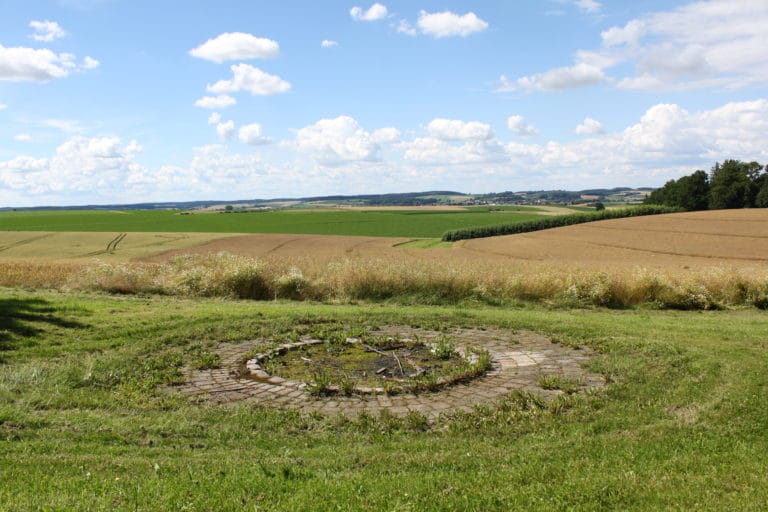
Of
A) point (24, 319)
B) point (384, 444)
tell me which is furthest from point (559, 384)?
point (24, 319)

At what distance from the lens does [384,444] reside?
559cm

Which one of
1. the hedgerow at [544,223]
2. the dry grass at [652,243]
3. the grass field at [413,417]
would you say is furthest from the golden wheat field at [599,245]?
the grass field at [413,417]

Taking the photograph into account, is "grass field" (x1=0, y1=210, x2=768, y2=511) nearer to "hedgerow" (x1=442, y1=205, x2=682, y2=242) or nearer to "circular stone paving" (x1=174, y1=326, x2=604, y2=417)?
"circular stone paving" (x1=174, y1=326, x2=604, y2=417)

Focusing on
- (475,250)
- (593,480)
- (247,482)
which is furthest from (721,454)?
(475,250)

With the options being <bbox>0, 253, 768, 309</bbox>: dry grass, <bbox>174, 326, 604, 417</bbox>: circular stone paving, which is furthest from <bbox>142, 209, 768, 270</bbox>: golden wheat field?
<bbox>174, 326, 604, 417</bbox>: circular stone paving

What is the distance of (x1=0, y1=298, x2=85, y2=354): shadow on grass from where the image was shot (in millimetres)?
10188

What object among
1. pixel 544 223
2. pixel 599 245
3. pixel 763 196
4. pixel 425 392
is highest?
pixel 763 196

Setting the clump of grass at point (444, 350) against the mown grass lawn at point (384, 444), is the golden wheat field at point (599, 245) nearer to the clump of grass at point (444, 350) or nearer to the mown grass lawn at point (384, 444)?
the clump of grass at point (444, 350)

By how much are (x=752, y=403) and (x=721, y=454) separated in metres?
1.70

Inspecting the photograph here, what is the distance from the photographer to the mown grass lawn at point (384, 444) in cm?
430

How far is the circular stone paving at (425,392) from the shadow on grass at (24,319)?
11.9ft

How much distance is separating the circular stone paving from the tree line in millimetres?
64175

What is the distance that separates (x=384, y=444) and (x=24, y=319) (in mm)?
9301

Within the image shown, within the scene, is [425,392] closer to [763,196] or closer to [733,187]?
[763,196]
